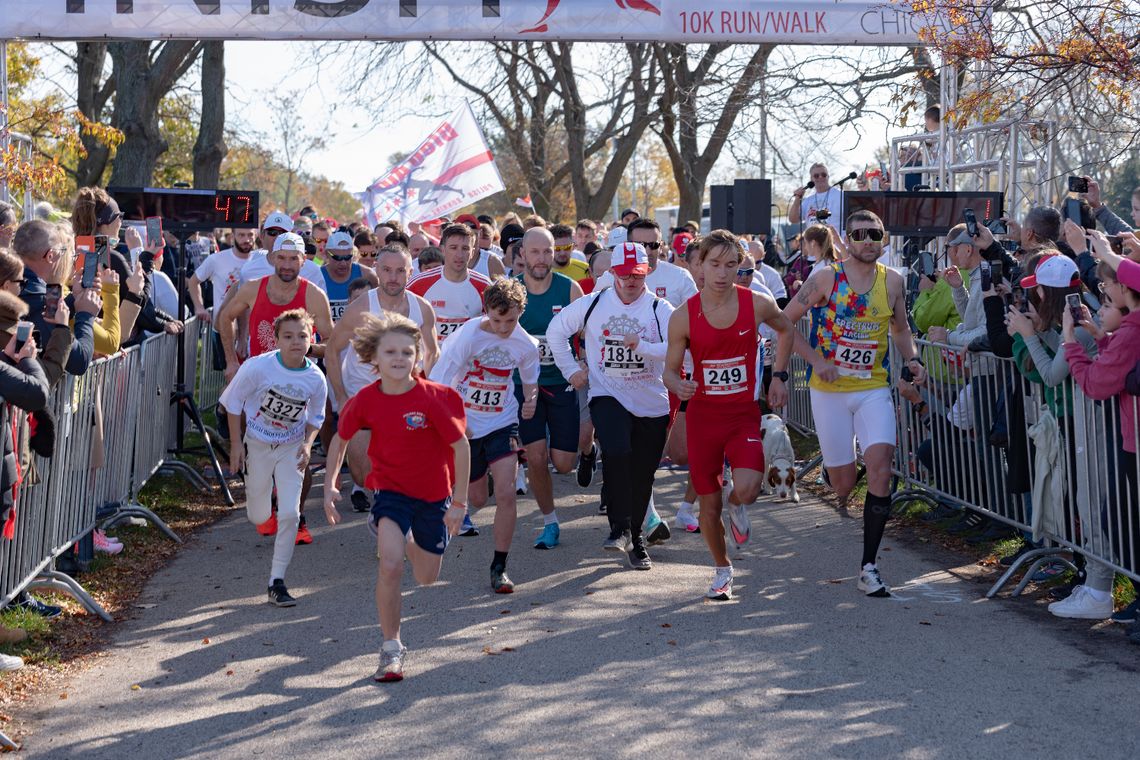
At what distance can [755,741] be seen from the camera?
17.9 feet

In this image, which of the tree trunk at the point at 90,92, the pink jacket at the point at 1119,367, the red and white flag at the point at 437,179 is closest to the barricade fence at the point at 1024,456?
the pink jacket at the point at 1119,367

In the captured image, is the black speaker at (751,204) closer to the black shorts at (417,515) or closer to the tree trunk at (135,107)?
the tree trunk at (135,107)

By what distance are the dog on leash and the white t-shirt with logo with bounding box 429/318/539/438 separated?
7.29 feet

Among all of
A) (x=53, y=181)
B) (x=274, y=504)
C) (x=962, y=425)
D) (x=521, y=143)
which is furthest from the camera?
(x=521, y=143)

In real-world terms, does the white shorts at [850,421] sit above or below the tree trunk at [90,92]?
below

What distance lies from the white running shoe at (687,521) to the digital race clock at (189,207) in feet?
16.5

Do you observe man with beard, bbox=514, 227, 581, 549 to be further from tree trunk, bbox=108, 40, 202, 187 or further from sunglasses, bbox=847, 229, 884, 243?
tree trunk, bbox=108, 40, 202, 187

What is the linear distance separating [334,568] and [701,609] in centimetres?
244

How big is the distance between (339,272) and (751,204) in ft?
21.2

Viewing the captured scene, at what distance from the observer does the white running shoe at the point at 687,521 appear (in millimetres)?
10070

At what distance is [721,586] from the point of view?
7996 millimetres

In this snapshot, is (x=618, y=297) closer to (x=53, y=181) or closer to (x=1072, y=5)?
(x=1072, y=5)

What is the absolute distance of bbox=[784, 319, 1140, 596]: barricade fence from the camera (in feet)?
24.2

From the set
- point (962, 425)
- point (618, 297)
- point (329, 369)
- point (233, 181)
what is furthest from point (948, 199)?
point (233, 181)
